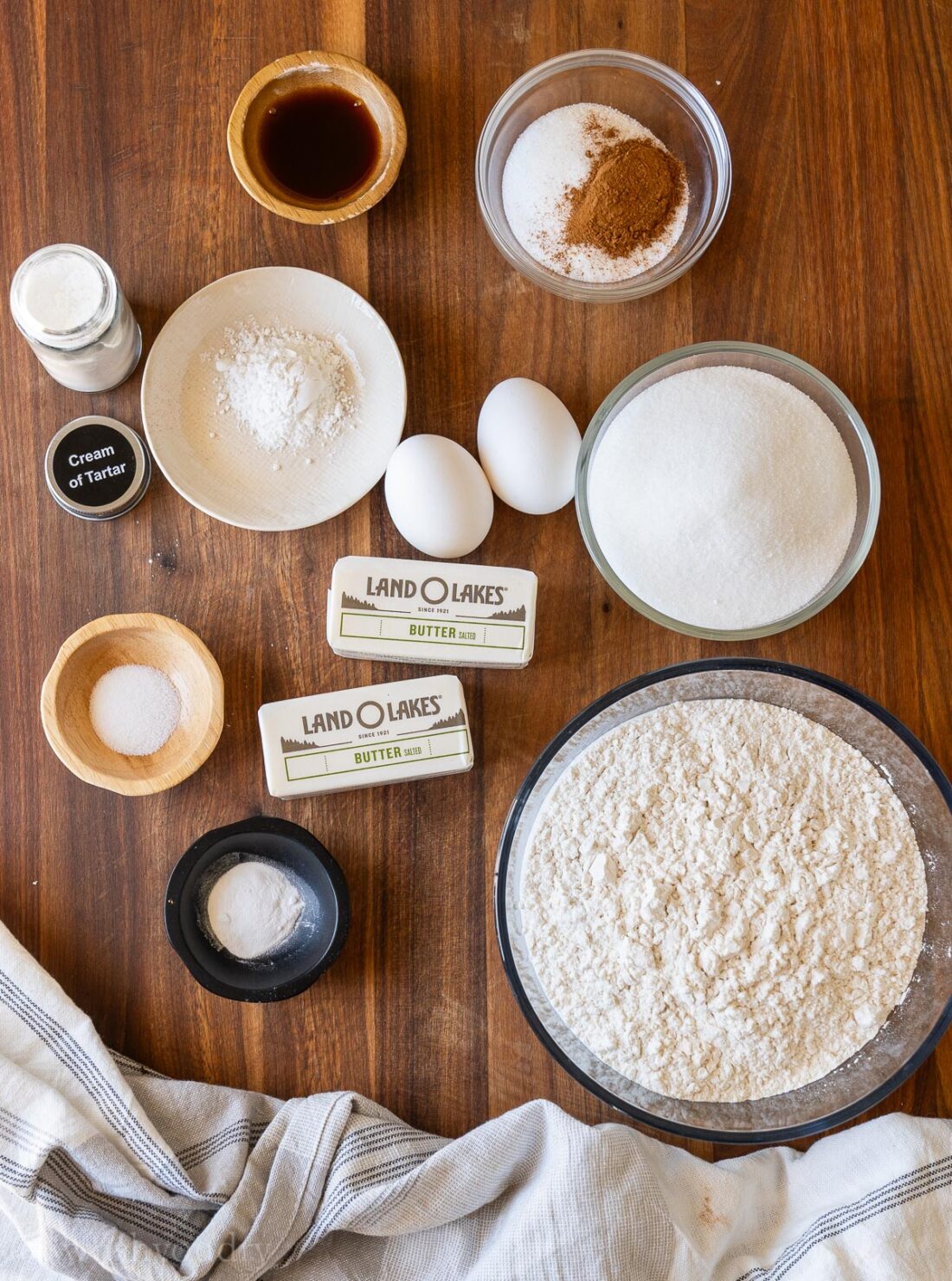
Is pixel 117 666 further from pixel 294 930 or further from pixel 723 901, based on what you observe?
pixel 723 901

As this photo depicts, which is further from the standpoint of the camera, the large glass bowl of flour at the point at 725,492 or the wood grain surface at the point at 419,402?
the wood grain surface at the point at 419,402

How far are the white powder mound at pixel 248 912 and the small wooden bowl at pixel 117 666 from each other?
0.11 meters

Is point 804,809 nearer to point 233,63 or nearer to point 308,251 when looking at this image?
point 308,251

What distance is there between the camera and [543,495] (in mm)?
1062

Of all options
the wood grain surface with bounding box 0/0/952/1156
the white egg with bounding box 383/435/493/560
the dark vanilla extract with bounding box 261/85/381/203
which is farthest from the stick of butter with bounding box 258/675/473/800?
the dark vanilla extract with bounding box 261/85/381/203

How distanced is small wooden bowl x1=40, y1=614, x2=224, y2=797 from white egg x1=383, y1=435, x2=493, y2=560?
243 millimetres

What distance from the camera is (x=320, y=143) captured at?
1109mm

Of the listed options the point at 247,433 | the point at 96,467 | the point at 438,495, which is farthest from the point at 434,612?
the point at 96,467

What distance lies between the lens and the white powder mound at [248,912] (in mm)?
1071

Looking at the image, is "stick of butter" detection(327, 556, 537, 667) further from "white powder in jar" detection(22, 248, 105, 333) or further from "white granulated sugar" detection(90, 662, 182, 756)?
"white powder in jar" detection(22, 248, 105, 333)

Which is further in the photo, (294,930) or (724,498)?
(294,930)

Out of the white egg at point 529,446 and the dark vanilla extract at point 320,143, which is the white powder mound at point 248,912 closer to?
the white egg at point 529,446

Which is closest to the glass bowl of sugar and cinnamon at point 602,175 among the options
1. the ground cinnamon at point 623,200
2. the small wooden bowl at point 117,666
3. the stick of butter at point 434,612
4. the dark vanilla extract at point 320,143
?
the ground cinnamon at point 623,200

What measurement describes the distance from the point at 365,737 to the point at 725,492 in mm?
411
